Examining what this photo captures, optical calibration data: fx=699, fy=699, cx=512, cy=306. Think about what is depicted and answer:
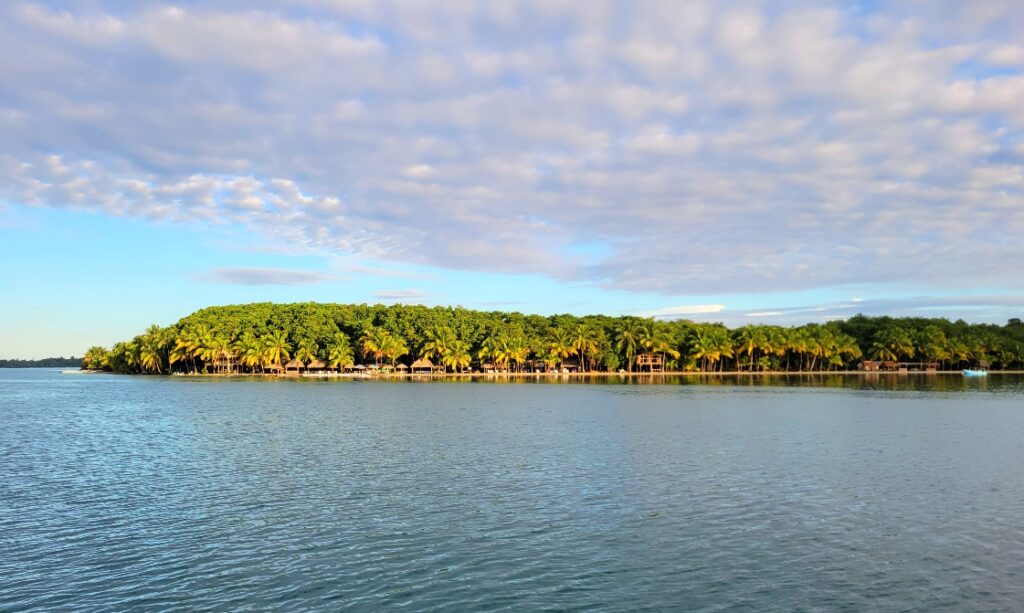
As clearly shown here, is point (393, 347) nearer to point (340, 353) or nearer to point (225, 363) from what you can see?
point (340, 353)

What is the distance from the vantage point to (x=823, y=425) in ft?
166

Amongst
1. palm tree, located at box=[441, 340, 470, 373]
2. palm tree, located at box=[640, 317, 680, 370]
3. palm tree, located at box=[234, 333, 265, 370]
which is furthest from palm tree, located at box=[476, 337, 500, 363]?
palm tree, located at box=[234, 333, 265, 370]

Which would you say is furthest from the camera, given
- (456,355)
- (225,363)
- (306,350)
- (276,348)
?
(225,363)

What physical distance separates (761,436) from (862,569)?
26910mm

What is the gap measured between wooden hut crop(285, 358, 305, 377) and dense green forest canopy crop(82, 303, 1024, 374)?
1.24 m

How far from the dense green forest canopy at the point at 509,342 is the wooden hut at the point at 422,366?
1.80 metres

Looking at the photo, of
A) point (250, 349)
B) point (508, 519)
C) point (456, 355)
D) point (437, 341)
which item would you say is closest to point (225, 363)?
point (250, 349)

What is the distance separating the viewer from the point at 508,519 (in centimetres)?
2169

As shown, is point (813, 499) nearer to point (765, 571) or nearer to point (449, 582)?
point (765, 571)

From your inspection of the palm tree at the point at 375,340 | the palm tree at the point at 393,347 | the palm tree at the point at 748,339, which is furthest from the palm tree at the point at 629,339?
the palm tree at the point at 375,340

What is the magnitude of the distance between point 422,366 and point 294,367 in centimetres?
2851

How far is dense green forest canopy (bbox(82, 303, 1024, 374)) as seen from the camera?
14912 centimetres

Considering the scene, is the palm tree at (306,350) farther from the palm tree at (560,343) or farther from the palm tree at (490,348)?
the palm tree at (560,343)

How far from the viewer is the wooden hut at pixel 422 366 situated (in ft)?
514
